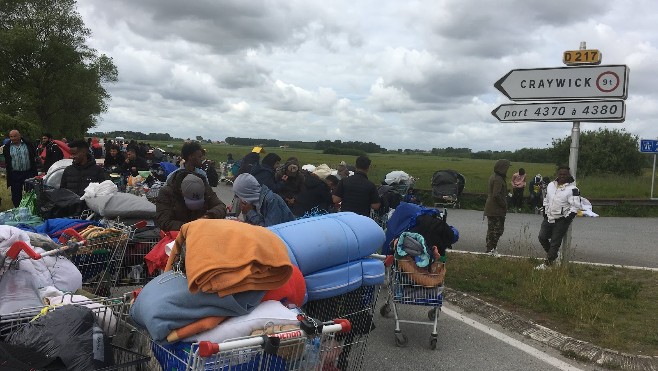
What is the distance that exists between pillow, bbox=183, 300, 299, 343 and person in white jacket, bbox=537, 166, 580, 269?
6853 millimetres

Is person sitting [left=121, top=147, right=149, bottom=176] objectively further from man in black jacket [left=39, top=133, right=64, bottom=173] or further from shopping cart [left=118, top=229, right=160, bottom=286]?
shopping cart [left=118, top=229, right=160, bottom=286]

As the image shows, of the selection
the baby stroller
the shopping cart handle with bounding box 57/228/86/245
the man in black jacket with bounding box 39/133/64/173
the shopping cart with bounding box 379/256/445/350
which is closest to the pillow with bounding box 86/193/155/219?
the shopping cart handle with bounding box 57/228/86/245

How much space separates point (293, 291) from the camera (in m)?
3.16

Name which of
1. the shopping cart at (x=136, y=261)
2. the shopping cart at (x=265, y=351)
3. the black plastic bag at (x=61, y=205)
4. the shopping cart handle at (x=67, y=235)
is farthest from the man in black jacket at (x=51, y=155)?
the shopping cart at (x=265, y=351)

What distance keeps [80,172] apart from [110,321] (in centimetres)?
517

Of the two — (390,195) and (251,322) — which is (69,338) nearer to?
(251,322)

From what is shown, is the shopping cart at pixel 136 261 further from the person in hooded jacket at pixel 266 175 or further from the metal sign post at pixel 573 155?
the metal sign post at pixel 573 155

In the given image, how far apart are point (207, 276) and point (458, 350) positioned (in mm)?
3563

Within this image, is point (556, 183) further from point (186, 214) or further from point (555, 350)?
point (186, 214)

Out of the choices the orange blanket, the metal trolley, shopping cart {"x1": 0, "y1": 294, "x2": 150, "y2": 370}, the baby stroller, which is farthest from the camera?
the baby stroller

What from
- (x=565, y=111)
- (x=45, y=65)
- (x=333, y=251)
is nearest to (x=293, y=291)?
(x=333, y=251)

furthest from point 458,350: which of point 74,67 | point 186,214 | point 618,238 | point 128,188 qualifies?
point 74,67

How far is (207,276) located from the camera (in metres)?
2.67

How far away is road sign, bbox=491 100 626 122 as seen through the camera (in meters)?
7.85
